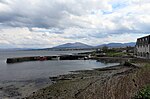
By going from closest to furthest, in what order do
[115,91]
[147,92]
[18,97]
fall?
1. [147,92]
2. [115,91]
3. [18,97]

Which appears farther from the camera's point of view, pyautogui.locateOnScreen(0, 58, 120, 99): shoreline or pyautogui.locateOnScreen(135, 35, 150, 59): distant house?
pyautogui.locateOnScreen(135, 35, 150, 59): distant house

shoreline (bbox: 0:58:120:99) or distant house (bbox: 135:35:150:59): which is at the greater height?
distant house (bbox: 135:35:150:59)

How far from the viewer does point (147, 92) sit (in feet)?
43.6

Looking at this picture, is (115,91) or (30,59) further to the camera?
(30,59)

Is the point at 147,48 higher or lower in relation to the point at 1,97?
higher

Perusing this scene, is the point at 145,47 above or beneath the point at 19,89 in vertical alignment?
above

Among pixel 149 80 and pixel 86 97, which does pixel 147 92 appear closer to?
pixel 86 97

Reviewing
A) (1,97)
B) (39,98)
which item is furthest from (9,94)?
(39,98)

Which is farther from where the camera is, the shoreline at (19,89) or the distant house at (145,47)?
the distant house at (145,47)

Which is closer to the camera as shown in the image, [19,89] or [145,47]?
[19,89]

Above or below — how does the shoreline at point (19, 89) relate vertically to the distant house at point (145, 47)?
below

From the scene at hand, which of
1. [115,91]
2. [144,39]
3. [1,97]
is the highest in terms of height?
[144,39]

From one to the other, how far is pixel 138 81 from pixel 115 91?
3.93 m

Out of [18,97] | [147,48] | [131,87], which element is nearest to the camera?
[131,87]
